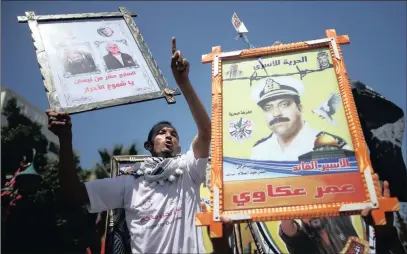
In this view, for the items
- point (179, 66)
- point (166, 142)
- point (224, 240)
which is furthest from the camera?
point (166, 142)

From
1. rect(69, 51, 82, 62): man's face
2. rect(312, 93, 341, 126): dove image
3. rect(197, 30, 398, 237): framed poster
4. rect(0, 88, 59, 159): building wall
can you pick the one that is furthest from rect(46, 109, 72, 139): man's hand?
rect(0, 88, 59, 159): building wall

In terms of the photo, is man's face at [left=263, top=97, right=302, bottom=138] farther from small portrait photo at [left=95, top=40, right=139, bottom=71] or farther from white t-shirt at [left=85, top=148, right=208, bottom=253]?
small portrait photo at [left=95, top=40, right=139, bottom=71]

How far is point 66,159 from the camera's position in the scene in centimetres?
207

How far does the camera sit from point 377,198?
1.71 metres

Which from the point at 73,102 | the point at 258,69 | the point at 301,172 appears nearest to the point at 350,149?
the point at 301,172

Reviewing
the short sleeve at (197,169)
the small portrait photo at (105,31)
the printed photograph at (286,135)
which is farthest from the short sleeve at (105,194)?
the small portrait photo at (105,31)

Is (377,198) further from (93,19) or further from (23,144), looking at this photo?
(23,144)

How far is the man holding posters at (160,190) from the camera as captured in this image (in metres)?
1.99

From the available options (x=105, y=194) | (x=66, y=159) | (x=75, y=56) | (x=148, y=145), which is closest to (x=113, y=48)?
(x=75, y=56)

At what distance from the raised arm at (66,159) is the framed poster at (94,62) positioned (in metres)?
0.18

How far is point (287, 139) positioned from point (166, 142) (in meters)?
0.96

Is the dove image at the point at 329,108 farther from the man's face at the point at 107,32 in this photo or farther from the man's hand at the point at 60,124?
the man's face at the point at 107,32

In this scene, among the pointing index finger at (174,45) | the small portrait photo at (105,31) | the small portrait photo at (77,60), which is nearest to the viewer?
the pointing index finger at (174,45)

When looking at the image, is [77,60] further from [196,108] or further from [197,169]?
[197,169]
